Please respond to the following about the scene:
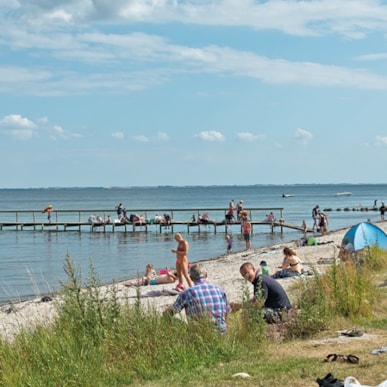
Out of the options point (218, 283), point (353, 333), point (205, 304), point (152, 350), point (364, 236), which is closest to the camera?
point (152, 350)

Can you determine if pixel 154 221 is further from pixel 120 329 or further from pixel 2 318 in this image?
pixel 120 329

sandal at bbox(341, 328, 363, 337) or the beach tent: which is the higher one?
the beach tent

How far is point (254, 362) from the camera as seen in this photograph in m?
6.48

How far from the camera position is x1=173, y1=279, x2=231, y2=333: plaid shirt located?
7199 millimetres

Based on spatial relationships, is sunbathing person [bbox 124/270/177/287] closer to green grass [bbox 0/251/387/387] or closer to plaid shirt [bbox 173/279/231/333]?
green grass [bbox 0/251/387/387]

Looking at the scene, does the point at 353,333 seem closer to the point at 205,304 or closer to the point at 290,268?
the point at 205,304

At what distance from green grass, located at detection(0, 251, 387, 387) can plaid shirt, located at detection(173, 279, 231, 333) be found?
0.16 meters

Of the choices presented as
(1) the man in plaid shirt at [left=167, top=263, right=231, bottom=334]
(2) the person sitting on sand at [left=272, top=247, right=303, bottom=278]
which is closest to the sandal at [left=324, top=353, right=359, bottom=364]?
(1) the man in plaid shirt at [left=167, top=263, right=231, bottom=334]

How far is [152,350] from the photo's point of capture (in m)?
6.57

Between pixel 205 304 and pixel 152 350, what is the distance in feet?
3.02

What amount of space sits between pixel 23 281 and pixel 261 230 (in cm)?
2389

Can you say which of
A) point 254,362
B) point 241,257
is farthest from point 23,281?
point 254,362

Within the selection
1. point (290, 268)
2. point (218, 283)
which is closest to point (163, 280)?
point (218, 283)

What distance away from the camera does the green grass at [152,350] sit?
589 cm
